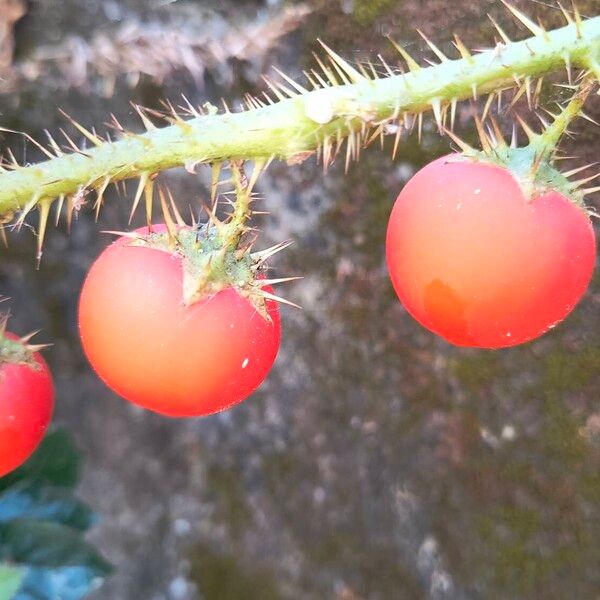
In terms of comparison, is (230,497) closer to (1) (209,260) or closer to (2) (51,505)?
(2) (51,505)

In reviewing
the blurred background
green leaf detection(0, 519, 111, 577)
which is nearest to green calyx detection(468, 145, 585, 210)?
the blurred background

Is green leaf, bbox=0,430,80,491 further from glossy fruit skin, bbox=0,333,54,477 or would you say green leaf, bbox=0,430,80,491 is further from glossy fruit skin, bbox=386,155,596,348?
glossy fruit skin, bbox=386,155,596,348

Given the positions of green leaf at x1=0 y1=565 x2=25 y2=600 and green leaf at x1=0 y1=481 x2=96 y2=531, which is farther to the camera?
green leaf at x1=0 y1=481 x2=96 y2=531

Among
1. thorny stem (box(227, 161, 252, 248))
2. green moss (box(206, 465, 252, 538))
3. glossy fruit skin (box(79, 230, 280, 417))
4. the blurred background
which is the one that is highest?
thorny stem (box(227, 161, 252, 248))

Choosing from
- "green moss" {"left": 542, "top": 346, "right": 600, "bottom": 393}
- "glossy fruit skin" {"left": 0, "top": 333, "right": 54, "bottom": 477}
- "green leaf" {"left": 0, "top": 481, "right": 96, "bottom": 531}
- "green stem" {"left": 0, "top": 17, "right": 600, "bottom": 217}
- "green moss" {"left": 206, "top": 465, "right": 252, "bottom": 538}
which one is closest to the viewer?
"green stem" {"left": 0, "top": 17, "right": 600, "bottom": 217}

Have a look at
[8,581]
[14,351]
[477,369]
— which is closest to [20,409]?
[14,351]

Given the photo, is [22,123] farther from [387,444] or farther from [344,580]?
[344,580]

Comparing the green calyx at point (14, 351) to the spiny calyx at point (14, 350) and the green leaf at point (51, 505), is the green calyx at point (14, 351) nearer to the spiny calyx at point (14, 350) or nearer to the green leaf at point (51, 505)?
the spiny calyx at point (14, 350)
